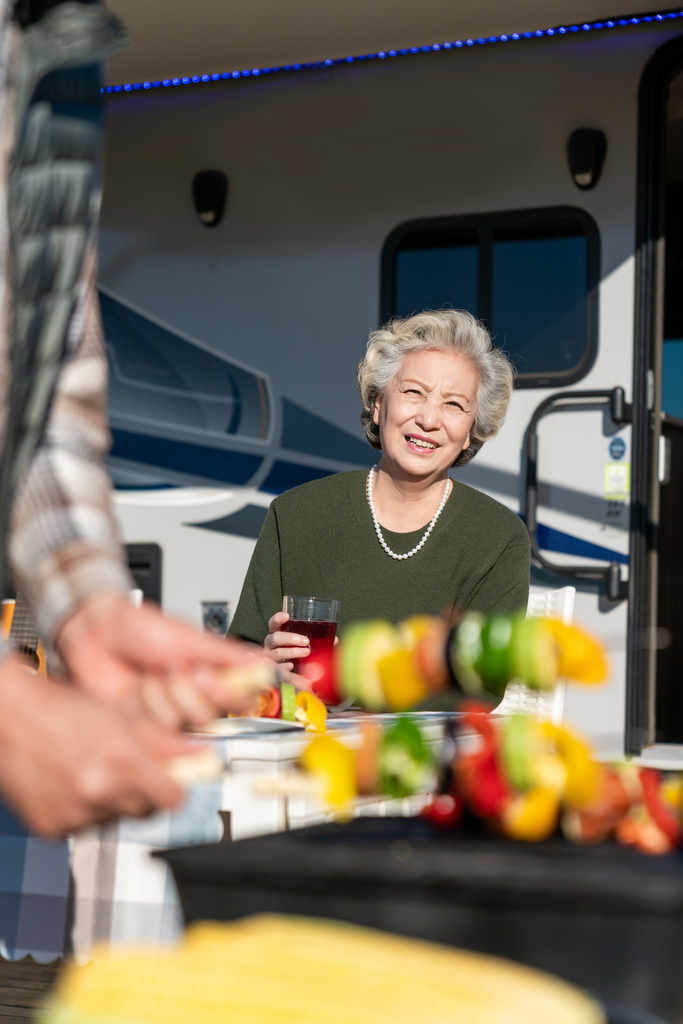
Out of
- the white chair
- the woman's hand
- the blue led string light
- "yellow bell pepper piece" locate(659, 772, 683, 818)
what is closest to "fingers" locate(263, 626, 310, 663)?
the woman's hand

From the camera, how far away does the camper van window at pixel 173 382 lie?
432 centimetres

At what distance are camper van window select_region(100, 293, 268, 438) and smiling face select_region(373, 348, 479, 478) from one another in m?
1.81

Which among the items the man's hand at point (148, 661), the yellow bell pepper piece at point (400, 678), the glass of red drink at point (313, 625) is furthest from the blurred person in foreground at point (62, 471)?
the glass of red drink at point (313, 625)

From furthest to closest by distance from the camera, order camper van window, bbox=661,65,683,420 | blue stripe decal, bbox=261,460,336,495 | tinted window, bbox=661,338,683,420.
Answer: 1. tinted window, bbox=661,338,683,420
2. camper van window, bbox=661,65,683,420
3. blue stripe decal, bbox=261,460,336,495

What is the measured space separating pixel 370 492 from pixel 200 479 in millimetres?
1870

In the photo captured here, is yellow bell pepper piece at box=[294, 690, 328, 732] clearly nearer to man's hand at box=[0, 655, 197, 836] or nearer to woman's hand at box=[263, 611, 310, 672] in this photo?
woman's hand at box=[263, 611, 310, 672]

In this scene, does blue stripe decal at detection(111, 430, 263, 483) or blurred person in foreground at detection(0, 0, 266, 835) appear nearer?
blurred person in foreground at detection(0, 0, 266, 835)

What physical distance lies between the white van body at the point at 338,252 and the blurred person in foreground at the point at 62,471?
10.4 ft

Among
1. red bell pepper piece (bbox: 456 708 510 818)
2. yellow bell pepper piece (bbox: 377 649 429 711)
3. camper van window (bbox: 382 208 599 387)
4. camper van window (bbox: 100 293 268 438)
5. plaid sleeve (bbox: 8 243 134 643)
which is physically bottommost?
red bell pepper piece (bbox: 456 708 510 818)

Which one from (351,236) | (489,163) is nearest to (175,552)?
(351,236)

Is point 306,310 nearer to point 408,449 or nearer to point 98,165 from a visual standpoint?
point 408,449

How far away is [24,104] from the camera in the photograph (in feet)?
2.76

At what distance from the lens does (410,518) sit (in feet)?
8.23

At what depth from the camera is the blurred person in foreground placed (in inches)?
24.1
